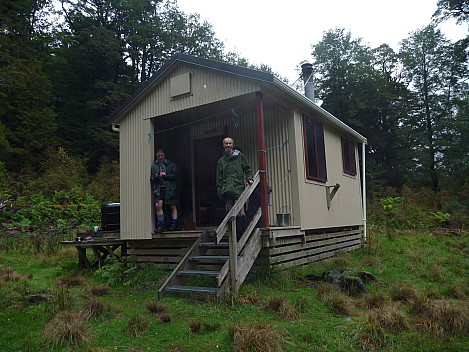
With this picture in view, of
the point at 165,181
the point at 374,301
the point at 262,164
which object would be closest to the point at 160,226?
the point at 165,181

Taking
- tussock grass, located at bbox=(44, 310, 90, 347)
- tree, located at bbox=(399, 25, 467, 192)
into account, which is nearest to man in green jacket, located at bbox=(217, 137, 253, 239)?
tussock grass, located at bbox=(44, 310, 90, 347)

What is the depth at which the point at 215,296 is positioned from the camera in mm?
4887

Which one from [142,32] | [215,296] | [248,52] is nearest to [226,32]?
[248,52]

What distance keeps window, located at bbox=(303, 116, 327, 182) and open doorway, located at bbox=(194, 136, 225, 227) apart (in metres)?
2.10

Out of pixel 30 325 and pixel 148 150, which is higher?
pixel 148 150

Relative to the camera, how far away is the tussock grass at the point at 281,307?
4207 mm

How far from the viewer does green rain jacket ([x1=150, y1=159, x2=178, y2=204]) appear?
6.84 m

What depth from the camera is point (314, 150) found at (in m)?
7.59

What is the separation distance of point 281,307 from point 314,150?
3.93 meters

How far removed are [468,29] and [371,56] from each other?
1105cm

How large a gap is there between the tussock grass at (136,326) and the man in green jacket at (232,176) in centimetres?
229

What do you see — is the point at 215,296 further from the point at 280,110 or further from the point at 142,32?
the point at 142,32

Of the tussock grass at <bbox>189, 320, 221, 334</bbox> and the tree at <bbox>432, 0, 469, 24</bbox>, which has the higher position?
the tree at <bbox>432, 0, 469, 24</bbox>

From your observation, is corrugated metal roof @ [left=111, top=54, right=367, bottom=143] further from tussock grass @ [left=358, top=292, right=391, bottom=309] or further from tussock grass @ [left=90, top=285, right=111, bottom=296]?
tussock grass @ [left=90, top=285, right=111, bottom=296]
